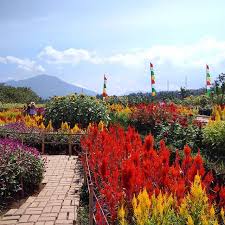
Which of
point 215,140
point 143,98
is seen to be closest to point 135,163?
point 215,140

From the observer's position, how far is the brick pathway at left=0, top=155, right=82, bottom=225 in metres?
6.11

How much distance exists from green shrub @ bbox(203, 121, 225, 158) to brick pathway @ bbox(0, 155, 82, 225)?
3.10 meters

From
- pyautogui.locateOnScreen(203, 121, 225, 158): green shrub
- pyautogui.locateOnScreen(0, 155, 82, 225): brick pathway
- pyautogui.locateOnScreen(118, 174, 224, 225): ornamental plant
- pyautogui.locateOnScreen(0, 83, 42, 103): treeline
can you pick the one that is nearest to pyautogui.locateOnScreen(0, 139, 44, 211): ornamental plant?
pyautogui.locateOnScreen(0, 155, 82, 225): brick pathway

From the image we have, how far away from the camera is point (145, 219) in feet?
11.6

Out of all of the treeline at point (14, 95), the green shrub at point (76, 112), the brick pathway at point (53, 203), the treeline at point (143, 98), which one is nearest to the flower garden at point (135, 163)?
the green shrub at point (76, 112)

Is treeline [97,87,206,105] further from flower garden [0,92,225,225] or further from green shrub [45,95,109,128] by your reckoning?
flower garden [0,92,225,225]

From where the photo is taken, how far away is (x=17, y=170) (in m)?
7.34

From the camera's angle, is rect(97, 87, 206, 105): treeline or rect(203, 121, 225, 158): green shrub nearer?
rect(203, 121, 225, 158): green shrub

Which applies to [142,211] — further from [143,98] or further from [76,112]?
[143,98]

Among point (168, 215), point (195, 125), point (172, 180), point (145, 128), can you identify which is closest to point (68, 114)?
point (145, 128)

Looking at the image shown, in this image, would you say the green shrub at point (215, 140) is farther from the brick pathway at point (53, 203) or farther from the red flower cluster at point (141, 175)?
the red flower cluster at point (141, 175)

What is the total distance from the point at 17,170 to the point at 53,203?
0.90 meters

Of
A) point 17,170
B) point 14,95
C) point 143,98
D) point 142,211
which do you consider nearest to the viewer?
point 142,211

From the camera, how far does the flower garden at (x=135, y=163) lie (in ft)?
12.6
